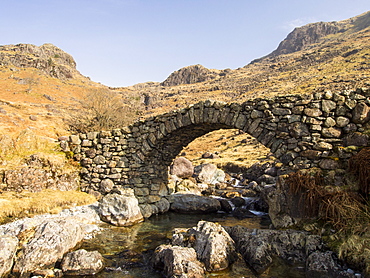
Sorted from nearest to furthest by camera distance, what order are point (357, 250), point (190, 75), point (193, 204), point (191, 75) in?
point (357, 250)
point (193, 204)
point (191, 75)
point (190, 75)

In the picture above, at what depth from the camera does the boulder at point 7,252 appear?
5.76 m

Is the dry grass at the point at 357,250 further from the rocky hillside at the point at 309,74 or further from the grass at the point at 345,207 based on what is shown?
the rocky hillside at the point at 309,74

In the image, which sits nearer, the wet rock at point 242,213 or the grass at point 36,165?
the grass at point 36,165

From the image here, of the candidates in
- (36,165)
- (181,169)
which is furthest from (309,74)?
(36,165)

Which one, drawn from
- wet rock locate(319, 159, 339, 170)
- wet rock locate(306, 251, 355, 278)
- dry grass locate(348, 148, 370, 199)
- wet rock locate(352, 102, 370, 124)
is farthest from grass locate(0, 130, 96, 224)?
wet rock locate(352, 102, 370, 124)

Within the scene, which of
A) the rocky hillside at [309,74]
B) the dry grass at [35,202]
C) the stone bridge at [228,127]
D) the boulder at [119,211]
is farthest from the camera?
the rocky hillside at [309,74]

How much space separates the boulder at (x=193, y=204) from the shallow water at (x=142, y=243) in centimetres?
43

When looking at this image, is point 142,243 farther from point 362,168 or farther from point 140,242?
point 362,168

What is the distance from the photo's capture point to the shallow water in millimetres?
6199

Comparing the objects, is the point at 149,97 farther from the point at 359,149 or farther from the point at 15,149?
the point at 359,149

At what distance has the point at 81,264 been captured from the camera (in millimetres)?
6223

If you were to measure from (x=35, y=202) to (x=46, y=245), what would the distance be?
399 cm

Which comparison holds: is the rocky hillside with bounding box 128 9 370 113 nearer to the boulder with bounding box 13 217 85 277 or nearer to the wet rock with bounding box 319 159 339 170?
the wet rock with bounding box 319 159 339 170

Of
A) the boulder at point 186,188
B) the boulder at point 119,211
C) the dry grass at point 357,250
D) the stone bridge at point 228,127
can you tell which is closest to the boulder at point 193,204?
the stone bridge at point 228,127
